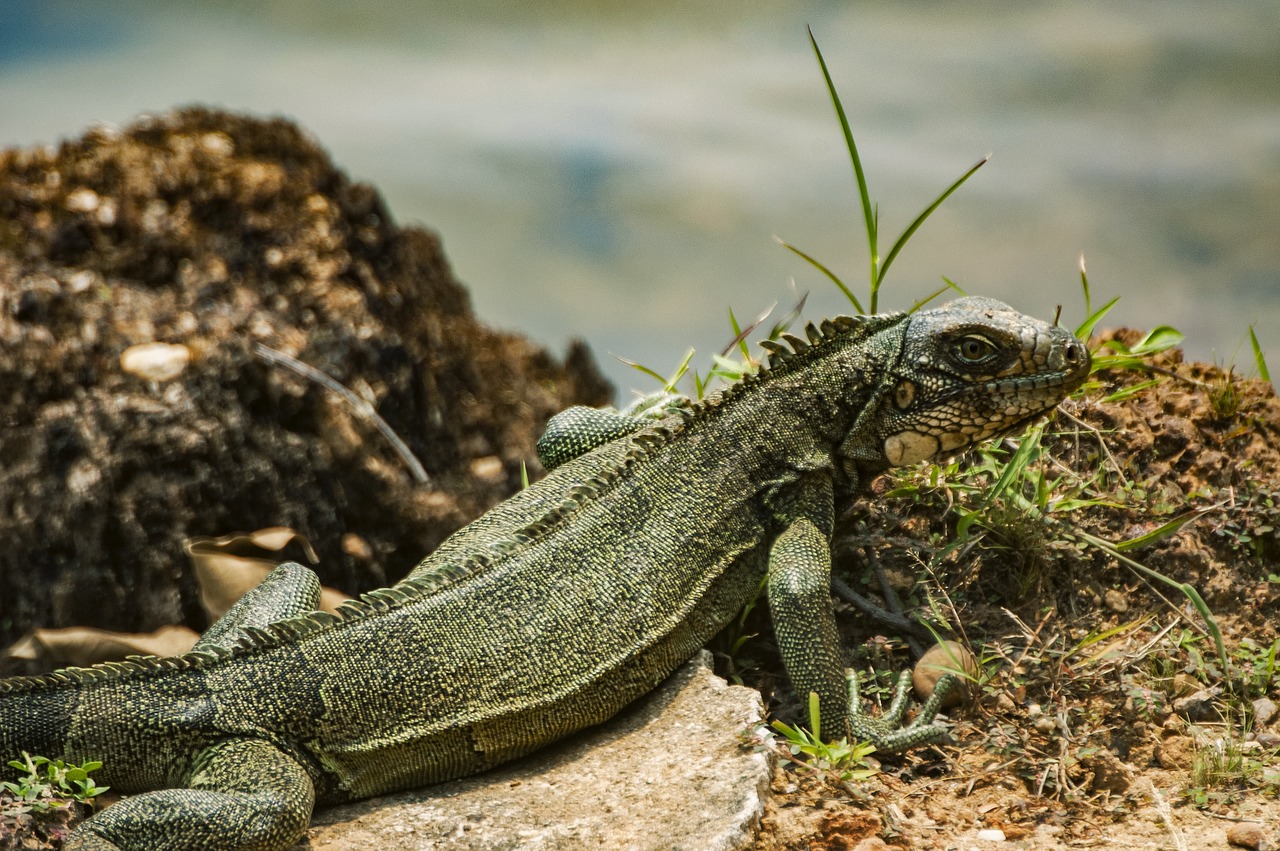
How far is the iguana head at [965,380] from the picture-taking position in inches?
207

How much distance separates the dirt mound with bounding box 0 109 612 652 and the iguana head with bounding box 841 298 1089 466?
355cm

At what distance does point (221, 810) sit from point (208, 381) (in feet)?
11.6

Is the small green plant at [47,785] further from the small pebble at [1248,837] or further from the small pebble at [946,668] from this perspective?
the small pebble at [1248,837]

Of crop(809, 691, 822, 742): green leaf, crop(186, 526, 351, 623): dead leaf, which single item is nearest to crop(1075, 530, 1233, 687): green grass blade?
crop(809, 691, 822, 742): green leaf

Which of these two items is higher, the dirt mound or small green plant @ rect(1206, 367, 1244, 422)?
the dirt mound

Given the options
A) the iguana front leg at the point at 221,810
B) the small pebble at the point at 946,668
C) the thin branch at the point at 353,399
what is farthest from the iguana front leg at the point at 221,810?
the thin branch at the point at 353,399

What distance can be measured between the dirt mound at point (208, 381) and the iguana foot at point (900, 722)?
12.0 ft

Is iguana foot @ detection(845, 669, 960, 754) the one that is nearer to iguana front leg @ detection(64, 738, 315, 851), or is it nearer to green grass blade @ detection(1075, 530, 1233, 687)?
green grass blade @ detection(1075, 530, 1233, 687)

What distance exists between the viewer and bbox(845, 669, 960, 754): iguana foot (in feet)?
16.4

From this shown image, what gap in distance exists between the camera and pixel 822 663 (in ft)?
16.8

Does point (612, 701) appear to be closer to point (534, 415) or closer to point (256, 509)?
point (256, 509)

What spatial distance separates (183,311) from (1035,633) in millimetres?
5722

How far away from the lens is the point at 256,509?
7289mm

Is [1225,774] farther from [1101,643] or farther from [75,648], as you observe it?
[75,648]
